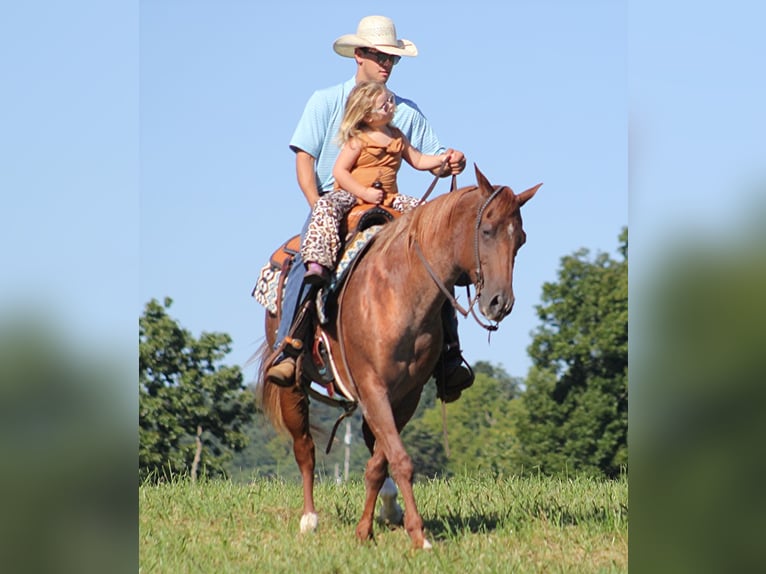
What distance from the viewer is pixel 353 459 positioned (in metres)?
121

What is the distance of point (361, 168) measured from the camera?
8906 millimetres

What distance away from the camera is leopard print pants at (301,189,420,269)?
28.2 ft

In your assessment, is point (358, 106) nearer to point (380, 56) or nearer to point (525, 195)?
point (380, 56)

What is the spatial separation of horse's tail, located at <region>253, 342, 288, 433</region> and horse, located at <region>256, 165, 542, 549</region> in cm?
104

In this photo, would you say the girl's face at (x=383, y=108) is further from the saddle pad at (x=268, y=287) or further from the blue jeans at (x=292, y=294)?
the saddle pad at (x=268, y=287)

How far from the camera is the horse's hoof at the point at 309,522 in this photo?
28.7 ft

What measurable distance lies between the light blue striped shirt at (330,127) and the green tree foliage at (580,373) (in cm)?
3888

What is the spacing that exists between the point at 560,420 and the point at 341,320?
48.2 metres

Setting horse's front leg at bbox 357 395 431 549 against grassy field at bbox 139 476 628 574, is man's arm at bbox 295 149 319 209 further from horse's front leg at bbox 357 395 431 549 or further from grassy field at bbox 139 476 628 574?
grassy field at bbox 139 476 628 574

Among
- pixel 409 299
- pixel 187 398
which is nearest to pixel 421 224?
pixel 409 299

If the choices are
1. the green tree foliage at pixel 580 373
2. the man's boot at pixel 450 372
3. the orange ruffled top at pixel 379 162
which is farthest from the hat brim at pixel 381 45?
the green tree foliage at pixel 580 373

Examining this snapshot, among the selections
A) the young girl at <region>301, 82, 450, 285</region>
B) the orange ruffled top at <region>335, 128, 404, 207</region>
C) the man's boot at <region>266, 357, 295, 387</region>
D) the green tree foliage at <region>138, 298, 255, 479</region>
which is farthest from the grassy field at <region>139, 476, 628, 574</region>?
the green tree foliage at <region>138, 298, 255, 479</region>

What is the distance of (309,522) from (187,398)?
39.3m
